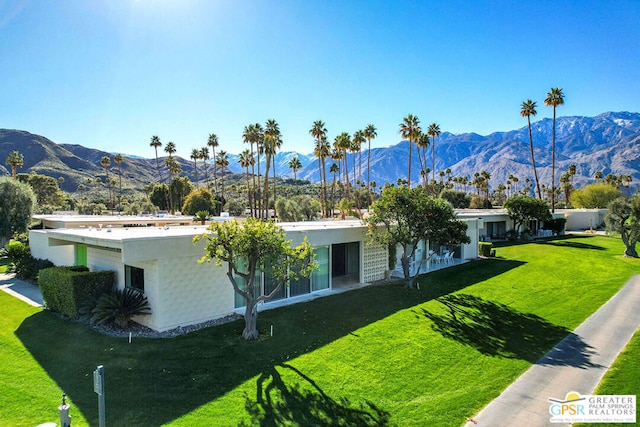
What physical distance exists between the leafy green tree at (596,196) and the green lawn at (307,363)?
199 feet

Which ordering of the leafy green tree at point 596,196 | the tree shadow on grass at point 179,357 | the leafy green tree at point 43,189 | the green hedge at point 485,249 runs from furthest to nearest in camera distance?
the leafy green tree at point 43,189 < the leafy green tree at point 596,196 < the green hedge at point 485,249 < the tree shadow on grass at point 179,357

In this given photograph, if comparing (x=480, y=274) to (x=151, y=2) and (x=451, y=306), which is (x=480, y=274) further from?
(x=151, y=2)

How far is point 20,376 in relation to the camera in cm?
970

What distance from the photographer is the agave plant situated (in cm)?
1283

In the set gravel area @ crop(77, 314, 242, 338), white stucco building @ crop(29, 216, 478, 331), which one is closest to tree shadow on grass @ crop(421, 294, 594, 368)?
white stucco building @ crop(29, 216, 478, 331)

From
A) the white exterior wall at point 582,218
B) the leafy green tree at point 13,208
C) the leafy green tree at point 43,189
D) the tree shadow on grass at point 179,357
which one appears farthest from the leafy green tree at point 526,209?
the leafy green tree at point 43,189

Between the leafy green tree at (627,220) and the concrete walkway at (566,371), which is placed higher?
the leafy green tree at (627,220)

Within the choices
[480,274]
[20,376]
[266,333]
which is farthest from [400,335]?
[480,274]

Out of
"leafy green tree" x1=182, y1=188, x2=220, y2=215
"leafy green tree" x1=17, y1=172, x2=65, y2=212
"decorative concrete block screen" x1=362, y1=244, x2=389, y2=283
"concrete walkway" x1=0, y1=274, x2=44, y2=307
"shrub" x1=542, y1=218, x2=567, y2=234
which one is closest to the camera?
"concrete walkway" x1=0, y1=274, x2=44, y2=307

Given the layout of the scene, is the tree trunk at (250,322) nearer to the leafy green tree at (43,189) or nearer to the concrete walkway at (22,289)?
the concrete walkway at (22,289)

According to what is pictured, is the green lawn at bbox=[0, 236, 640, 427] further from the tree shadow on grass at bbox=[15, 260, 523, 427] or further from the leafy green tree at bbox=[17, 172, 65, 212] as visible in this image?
the leafy green tree at bbox=[17, 172, 65, 212]

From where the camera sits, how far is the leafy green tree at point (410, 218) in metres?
19.0

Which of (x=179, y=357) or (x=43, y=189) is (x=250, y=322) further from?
(x=43, y=189)

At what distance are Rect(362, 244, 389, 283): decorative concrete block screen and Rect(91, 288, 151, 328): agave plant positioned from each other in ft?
39.1
